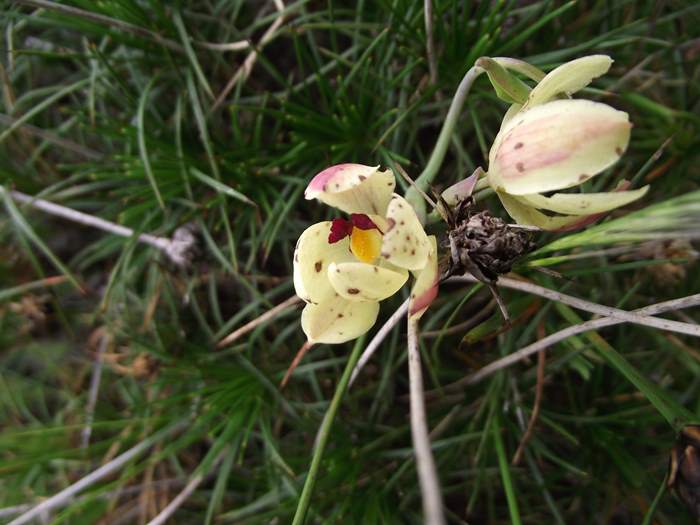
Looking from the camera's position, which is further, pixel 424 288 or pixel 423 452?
pixel 424 288

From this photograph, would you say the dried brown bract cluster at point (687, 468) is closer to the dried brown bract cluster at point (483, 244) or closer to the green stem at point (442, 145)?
the dried brown bract cluster at point (483, 244)

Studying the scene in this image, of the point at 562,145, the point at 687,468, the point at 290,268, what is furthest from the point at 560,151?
the point at 290,268

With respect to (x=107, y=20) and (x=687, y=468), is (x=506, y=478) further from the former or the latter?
(x=107, y=20)

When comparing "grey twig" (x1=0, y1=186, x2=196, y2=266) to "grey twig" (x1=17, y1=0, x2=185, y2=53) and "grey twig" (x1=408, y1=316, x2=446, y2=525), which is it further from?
"grey twig" (x1=408, y1=316, x2=446, y2=525)

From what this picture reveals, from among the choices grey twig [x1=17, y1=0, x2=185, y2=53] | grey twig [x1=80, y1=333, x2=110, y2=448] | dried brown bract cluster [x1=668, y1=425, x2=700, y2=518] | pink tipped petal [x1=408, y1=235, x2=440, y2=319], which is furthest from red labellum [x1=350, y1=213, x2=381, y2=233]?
grey twig [x1=80, y1=333, x2=110, y2=448]

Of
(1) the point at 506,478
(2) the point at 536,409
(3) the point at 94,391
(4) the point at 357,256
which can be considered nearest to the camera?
(4) the point at 357,256

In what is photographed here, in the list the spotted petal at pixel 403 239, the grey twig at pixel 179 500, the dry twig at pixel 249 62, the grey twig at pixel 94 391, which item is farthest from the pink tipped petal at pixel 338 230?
the grey twig at pixel 94 391
